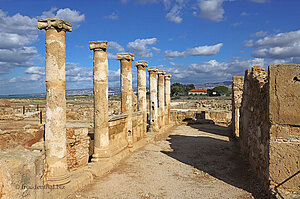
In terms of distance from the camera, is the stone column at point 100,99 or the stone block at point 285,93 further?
the stone column at point 100,99

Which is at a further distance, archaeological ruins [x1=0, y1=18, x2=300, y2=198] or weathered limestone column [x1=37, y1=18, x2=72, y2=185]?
weathered limestone column [x1=37, y1=18, x2=72, y2=185]

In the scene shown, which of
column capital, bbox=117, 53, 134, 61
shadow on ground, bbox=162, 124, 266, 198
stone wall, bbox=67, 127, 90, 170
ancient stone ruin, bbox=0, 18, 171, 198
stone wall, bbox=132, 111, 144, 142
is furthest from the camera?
stone wall, bbox=132, 111, 144, 142

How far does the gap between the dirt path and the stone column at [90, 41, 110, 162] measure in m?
0.98

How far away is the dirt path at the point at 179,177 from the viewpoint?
5805mm

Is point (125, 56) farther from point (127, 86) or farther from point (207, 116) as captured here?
point (207, 116)

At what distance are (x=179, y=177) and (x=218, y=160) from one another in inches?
107

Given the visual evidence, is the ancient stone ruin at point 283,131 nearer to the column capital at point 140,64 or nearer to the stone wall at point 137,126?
the stone wall at point 137,126

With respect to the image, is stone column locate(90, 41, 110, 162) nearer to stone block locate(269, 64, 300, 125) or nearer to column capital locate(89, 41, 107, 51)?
column capital locate(89, 41, 107, 51)

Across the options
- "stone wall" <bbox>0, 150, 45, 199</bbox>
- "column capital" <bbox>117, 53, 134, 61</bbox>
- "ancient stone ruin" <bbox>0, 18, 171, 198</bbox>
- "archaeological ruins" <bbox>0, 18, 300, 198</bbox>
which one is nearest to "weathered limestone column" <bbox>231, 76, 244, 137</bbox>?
"archaeological ruins" <bbox>0, 18, 300, 198</bbox>

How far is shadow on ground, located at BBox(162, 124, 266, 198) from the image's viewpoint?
6.56 m

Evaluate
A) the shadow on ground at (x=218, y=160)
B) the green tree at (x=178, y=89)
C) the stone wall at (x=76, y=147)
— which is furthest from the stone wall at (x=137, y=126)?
the green tree at (x=178, y=89)

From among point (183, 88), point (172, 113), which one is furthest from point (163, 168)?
point (183, 88)

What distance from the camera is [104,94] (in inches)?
316

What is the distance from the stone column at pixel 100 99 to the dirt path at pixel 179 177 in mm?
985
